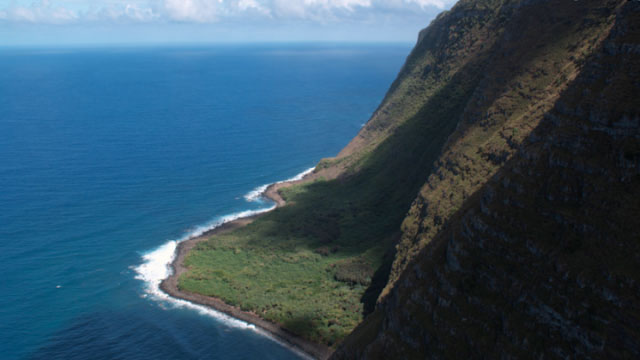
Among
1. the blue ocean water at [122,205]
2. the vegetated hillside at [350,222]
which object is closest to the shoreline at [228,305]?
the vegetated hillside at [350,222]

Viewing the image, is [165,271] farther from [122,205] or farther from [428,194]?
[428,194]

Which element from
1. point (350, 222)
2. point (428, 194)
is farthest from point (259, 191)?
point (428, 194)

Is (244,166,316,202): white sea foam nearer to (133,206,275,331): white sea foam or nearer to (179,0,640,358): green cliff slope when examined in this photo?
(179,0,640,358): green cliff slope

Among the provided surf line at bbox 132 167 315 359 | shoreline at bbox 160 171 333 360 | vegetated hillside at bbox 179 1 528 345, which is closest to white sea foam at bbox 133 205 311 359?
surf line at bbox 132 167 315 359

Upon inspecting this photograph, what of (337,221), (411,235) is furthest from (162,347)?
(337,221)

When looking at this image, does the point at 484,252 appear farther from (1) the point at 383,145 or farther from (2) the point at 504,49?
(1) the point at 383,145
